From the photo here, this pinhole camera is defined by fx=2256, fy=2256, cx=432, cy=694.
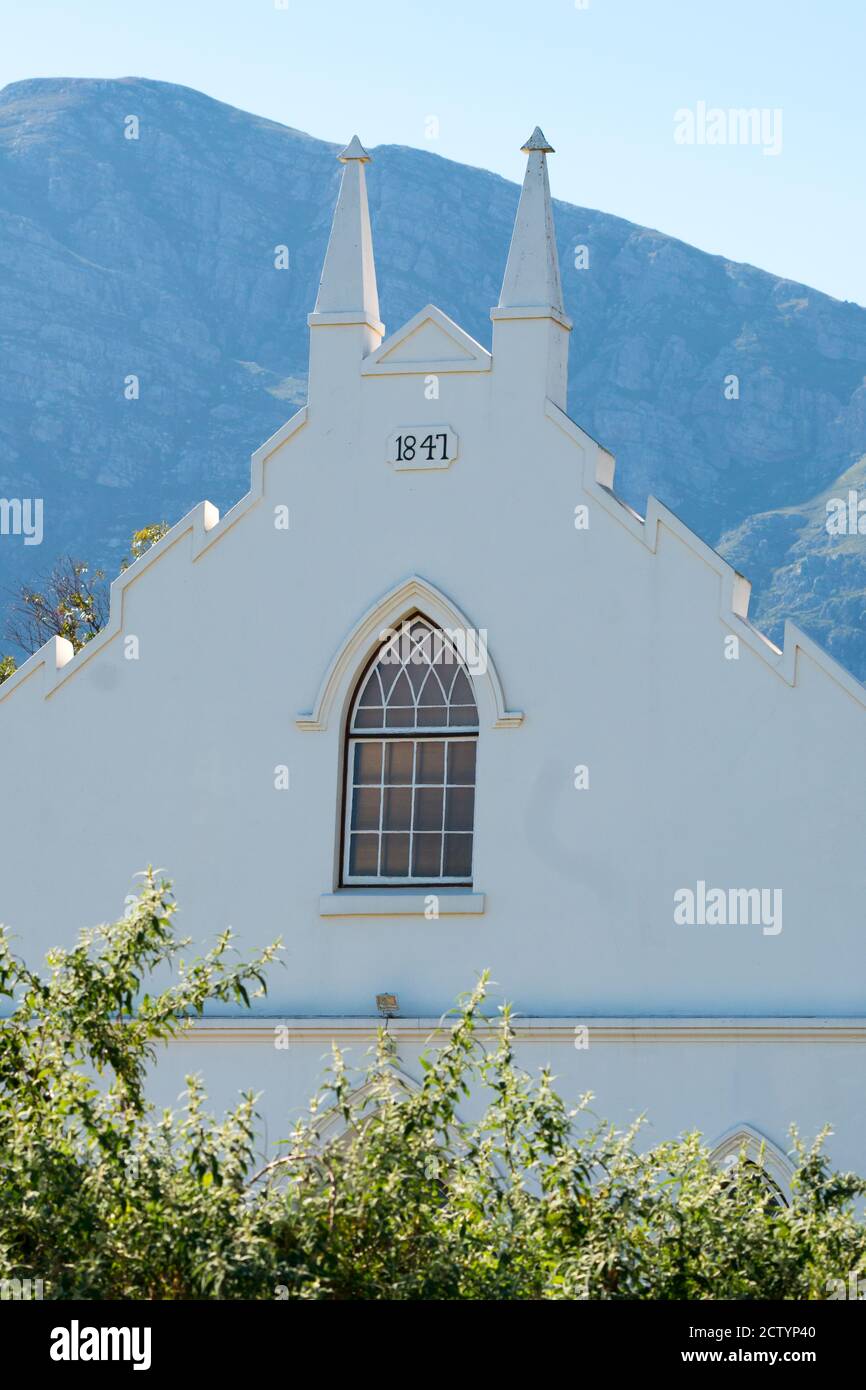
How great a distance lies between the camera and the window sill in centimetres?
2064

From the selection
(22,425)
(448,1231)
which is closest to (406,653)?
(448,1231)

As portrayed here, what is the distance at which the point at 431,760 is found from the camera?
21312 millimetres

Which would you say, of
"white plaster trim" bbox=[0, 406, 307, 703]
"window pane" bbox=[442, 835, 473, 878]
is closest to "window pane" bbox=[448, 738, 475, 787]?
"window pane" bbox=[442, 835, 473, 878]

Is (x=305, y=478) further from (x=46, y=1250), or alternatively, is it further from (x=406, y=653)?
(x=46, y=1250)

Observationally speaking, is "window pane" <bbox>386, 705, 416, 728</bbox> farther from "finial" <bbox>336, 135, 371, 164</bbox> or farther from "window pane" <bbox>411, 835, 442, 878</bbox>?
"finial" <bbox>336, 135, 371, 164</bbox>

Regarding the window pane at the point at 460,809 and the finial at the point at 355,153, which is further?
the finial at the point at 355,153

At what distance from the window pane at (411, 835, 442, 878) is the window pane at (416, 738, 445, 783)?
21.7 inches

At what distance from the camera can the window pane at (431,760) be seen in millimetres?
21250

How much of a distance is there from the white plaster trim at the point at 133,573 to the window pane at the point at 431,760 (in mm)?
3018

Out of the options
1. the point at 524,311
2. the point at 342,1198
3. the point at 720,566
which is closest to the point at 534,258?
the point at 524,311

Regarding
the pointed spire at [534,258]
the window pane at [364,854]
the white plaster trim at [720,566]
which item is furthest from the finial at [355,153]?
the window pane at [364,854]

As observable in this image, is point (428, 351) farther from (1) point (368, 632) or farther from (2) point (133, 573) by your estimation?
(2) point (133, 573)

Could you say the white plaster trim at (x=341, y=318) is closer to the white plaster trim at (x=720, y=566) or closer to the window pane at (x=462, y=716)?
the white plaster trim at (x=720, y=566)

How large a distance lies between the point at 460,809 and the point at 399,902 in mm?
1059
